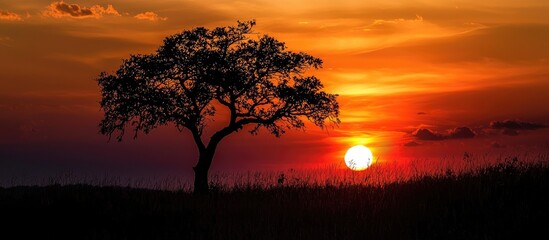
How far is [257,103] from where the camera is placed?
3338 centimetres

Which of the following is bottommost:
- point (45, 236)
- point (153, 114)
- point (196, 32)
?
point (45, 236)

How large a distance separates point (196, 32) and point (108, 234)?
17054 millimetres

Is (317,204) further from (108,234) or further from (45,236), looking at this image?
(45,236)

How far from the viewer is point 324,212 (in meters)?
21.0

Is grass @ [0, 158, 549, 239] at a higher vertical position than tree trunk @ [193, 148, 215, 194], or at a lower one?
lower

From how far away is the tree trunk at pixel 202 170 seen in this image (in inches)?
1204

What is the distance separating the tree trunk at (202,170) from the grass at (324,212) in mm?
4420

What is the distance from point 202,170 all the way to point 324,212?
11.9 m

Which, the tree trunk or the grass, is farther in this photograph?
the tree trunk

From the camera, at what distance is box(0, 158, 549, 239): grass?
18125mm

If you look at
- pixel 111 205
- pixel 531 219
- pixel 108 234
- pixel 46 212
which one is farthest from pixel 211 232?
pixel 531 219

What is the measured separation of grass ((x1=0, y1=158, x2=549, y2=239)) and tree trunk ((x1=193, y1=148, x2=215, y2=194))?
4.42 metres

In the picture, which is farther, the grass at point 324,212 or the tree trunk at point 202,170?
the tree trunk at point 202,170

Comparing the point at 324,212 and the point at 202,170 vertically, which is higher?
the point at 202,170
